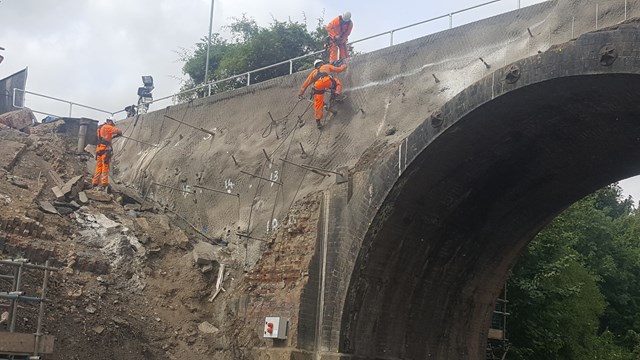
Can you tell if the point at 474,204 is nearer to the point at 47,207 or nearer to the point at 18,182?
the point at 47,207

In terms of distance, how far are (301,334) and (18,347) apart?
485cm

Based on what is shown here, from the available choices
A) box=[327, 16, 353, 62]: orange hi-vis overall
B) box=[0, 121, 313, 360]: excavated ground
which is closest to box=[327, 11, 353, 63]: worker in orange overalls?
box=[327, 16, 353, 62]: orange hi-vis overall

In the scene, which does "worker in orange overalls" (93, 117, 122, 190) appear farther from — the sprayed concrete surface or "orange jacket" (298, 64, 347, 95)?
"orange jacket" (298, 64, 347, 95)

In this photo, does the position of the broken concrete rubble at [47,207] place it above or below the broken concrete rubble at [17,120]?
below

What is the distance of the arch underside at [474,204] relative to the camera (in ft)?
37.5

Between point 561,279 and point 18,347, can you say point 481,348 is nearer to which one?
point 561,279

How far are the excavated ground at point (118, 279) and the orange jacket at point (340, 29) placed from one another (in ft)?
16.9

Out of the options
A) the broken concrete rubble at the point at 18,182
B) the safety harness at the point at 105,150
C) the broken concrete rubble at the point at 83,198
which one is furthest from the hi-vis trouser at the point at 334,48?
the broken concrete rubble at the point at 18,182

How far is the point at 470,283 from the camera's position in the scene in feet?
49.8

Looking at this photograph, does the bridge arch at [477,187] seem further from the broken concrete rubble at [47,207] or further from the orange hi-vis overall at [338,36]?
A: the broken concrete rubble at [47,207]

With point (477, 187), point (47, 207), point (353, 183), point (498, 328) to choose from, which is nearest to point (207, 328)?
point (353, 183)

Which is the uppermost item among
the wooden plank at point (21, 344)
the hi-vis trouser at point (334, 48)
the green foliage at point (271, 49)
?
the green foliage at point (271, 49)

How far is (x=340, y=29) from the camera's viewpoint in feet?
55.6

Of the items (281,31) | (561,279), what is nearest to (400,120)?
(561,279)
